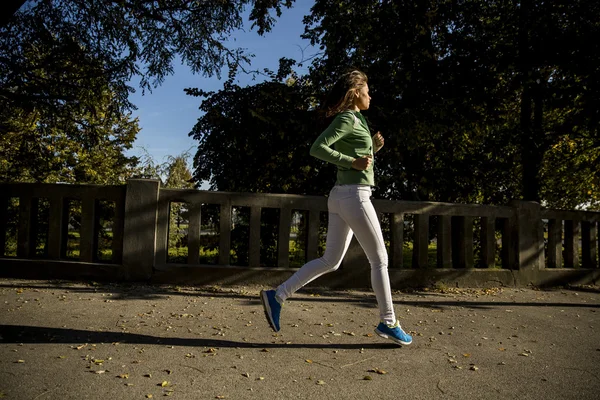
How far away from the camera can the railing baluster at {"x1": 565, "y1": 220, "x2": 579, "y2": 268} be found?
873 cm

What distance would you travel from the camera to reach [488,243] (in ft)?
25.8

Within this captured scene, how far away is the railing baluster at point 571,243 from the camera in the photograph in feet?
28.6

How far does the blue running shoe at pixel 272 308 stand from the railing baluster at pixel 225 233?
2.84 metres

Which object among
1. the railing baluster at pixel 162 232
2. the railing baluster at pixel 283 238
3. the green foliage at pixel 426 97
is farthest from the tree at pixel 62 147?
the railing baluster at pixel 283 238

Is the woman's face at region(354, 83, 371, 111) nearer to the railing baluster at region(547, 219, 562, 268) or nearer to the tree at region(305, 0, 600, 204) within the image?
the tree at region(305, 0, 600, 204)

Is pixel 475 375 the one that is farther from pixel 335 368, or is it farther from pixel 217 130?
pixel 217 130

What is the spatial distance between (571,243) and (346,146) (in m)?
6.79

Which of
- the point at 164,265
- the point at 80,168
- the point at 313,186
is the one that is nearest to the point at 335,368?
the point at 164,265

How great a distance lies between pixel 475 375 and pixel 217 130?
25.5 feet

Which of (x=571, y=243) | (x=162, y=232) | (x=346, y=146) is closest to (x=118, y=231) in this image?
(x=162, y=232)

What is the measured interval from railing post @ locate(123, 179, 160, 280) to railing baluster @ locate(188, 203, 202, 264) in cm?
49

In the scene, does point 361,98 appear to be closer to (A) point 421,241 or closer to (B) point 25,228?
(A) point 421,241

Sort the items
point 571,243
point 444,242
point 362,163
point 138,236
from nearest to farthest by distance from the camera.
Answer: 1. point 362,163
2. point 138,236
3. point 444,242
4. point 571,243

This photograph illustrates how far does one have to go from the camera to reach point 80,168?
16.0m
